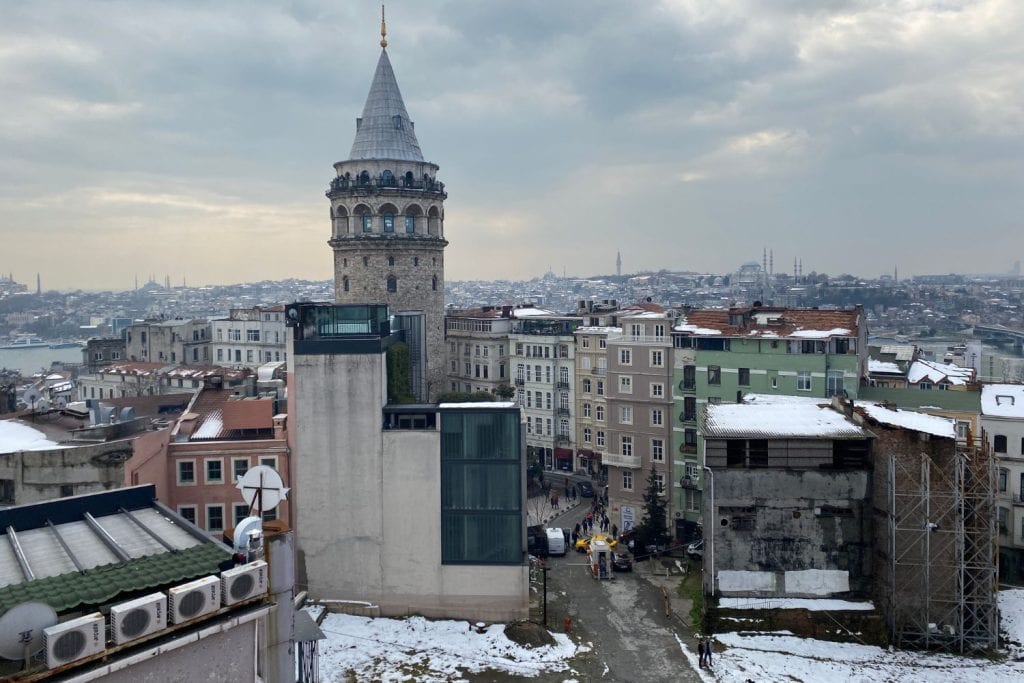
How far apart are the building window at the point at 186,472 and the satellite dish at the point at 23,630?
25.0 metres

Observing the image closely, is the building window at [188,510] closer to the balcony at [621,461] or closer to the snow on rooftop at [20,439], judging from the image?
the snow on rooftop at [20,439]

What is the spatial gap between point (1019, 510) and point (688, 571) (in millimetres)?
15192

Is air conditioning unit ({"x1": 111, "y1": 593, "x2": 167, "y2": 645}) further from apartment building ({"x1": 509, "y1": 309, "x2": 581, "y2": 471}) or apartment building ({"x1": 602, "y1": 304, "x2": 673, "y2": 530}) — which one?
apartment building ({"x1": 509, "y1": 309, "x2": 581, "y2": 471})

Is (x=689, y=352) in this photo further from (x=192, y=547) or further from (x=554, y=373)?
(x=192, y=547)

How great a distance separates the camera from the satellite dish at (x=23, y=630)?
10.3m

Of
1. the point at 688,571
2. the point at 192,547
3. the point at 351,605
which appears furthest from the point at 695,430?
the point at 192,547

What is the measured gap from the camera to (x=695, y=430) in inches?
1800

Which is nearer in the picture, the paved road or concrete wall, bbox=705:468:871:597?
the paved road

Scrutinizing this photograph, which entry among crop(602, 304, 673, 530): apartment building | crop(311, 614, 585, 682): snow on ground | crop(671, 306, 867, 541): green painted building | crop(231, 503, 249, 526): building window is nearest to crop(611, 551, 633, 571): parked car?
crop(671, 306, 867, 541): green painted building

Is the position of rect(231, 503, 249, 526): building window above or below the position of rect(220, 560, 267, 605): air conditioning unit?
below

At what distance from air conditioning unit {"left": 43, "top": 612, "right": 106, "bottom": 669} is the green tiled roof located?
1538mm

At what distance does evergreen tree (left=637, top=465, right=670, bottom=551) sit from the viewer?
4219 cm

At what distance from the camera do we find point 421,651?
30.1 m

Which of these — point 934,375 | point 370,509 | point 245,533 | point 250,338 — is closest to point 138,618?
point 245,533
